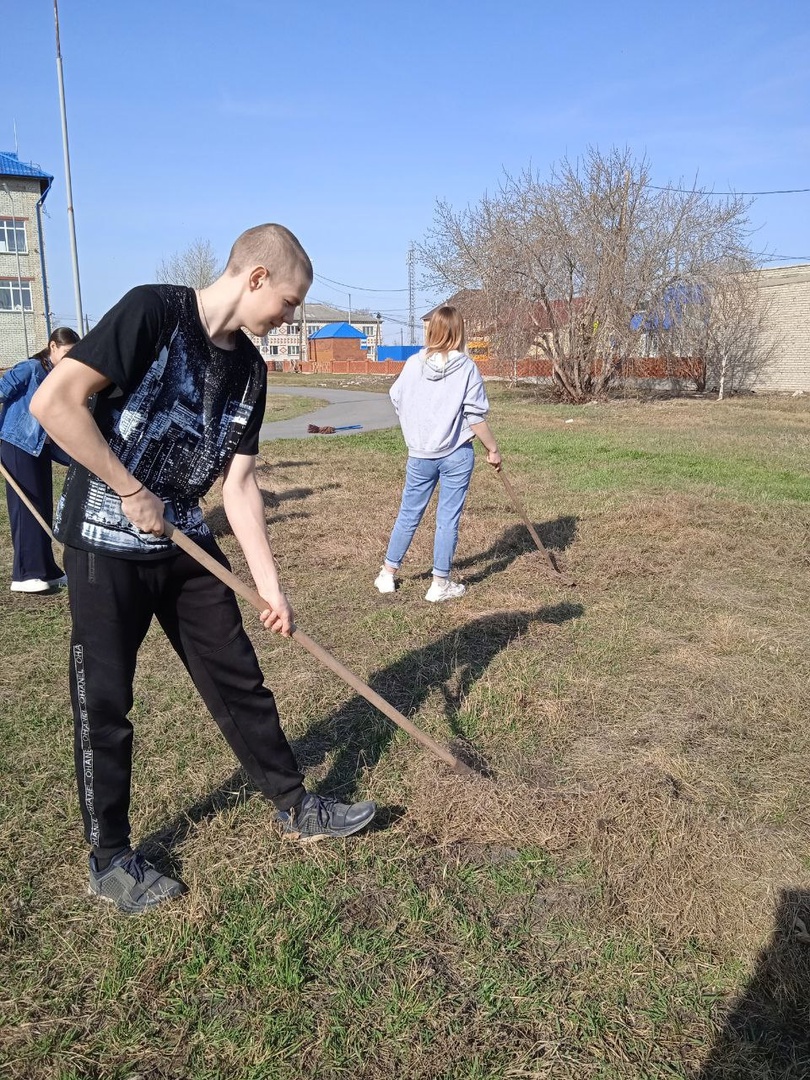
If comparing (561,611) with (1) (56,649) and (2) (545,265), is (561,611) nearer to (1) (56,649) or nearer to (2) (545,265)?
(1) (56,649)

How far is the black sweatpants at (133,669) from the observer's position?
2.29 meters

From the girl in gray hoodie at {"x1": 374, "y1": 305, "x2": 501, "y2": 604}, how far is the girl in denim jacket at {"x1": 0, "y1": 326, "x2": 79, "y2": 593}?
7.83ft

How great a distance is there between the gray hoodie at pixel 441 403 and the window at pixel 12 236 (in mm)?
47234

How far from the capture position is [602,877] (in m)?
2.55

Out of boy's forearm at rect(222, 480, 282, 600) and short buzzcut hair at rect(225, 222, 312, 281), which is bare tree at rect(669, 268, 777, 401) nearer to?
boy's forearm at rect(222, 480, 282, 600)

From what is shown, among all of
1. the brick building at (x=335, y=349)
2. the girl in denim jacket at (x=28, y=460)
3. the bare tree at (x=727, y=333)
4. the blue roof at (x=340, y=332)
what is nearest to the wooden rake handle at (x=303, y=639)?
the girl in denim jacket at (x=28, y=460)

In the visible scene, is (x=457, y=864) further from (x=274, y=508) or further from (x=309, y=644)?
(x=274, y=508)

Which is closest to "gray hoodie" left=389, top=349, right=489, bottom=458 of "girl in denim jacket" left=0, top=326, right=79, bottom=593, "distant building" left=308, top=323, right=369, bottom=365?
"girl in denim jacket" left=0, top=326, right=79, bottom=593

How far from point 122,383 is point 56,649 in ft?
9.69

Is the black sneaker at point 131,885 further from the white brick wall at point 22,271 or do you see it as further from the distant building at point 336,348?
the distant building at point 336,348

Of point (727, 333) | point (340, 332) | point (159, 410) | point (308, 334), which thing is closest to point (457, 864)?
point (159, 410)

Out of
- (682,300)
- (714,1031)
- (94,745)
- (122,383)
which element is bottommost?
(714,1031)

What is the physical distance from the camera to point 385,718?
3.65m

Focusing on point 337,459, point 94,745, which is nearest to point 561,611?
point 94,745
